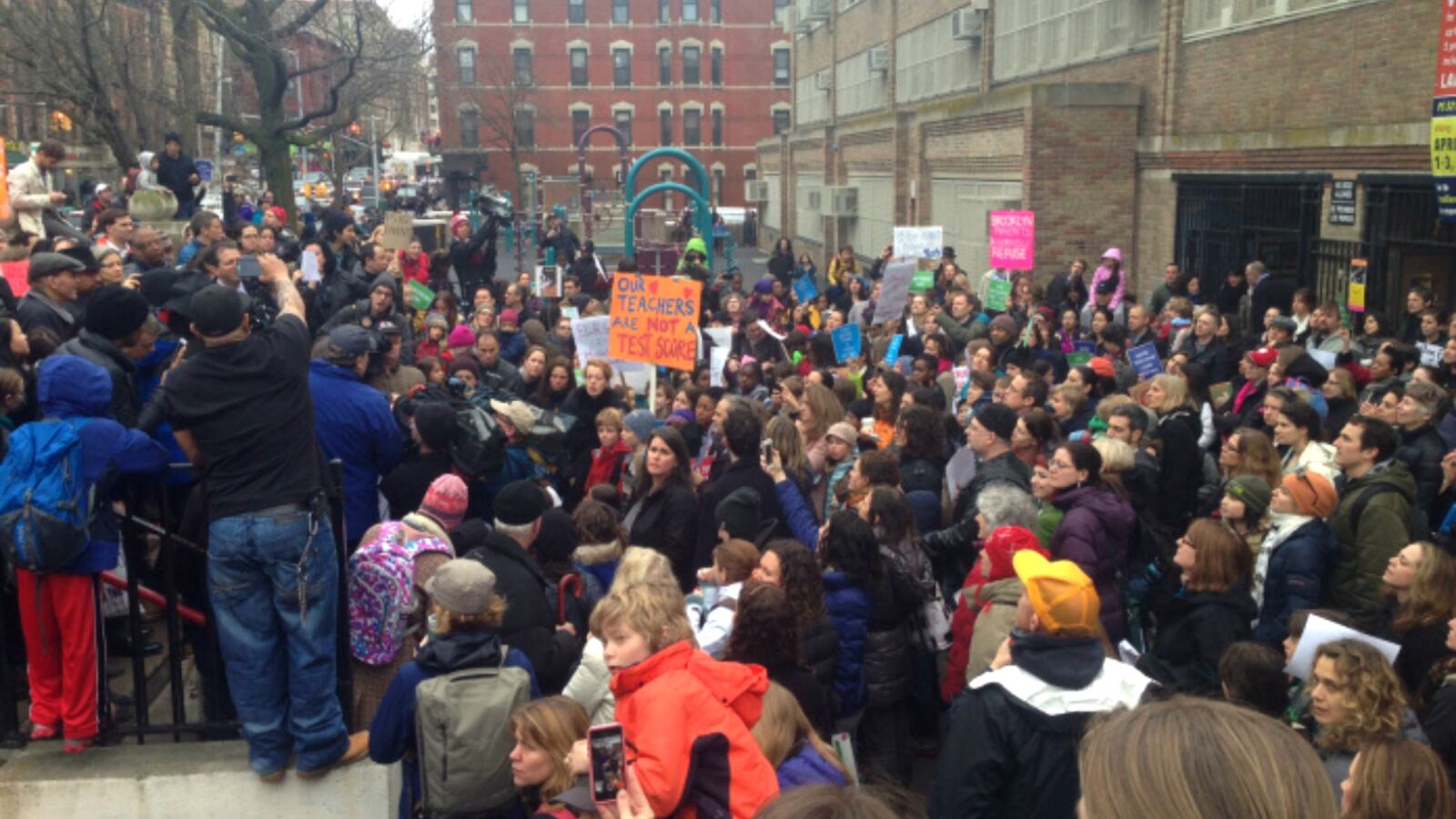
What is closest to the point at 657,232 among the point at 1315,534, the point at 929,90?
the point at 929,90

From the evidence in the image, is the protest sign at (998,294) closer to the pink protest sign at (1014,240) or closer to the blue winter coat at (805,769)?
the pink protest sign at (1014,240)

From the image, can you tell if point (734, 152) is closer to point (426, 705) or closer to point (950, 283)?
point (950, 283)

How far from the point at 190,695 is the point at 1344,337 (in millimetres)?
10027

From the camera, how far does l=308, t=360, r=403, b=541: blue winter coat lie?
6.37m

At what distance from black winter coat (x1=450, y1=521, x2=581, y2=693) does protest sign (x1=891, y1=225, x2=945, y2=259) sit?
14.8 metres

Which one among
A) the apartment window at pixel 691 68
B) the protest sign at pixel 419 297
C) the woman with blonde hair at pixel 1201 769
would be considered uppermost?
the apartment window at pixel 691 68

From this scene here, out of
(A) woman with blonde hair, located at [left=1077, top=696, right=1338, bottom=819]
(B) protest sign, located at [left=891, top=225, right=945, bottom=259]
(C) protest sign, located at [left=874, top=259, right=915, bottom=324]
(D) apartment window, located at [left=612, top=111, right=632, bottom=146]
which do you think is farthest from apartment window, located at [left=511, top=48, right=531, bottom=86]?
(A) woman with blonde hair, located at [left=1077, top=696, right=1338, bottom=819]

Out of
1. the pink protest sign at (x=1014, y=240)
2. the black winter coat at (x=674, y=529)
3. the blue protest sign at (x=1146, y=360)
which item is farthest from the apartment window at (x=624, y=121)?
the black winter coat at (x=674, y=529)

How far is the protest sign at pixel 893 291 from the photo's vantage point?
45.6 feet

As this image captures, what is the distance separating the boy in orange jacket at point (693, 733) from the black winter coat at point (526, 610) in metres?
1.11

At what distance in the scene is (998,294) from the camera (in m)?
15.6

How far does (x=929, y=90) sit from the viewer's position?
112 feet

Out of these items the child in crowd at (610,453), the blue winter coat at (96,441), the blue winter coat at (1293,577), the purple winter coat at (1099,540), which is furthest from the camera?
the child in crowd at (610,453)

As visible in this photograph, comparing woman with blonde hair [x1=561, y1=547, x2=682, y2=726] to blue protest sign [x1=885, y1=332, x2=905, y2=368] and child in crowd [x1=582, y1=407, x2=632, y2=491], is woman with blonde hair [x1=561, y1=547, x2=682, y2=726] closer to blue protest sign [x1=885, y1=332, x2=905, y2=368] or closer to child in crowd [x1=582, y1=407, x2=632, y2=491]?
child in crowd [x1=582, y1=407, x2=632, y2=491]
